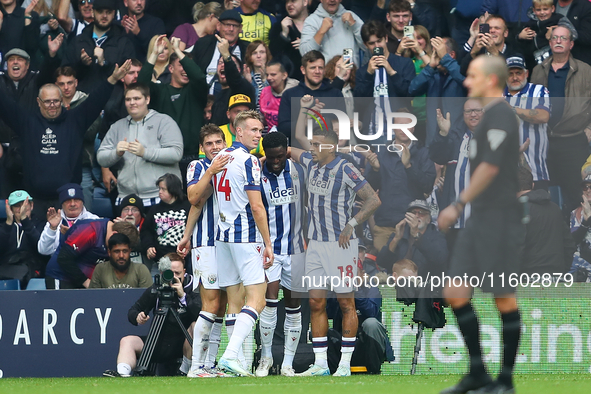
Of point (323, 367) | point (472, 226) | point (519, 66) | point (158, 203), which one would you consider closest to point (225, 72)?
point (158, 203)

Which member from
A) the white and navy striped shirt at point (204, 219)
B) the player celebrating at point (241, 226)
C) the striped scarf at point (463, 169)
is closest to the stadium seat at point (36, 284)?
the white and navy striped shirt at point (204, 219)

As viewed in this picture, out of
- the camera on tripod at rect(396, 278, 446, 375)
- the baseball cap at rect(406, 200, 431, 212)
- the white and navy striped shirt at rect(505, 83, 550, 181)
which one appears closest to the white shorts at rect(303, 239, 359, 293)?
the camera on tripod at rect(396, 278, 446, 375)

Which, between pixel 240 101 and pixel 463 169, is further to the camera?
pixel 240 101

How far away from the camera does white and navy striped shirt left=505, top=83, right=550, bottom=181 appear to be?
952 centimetres

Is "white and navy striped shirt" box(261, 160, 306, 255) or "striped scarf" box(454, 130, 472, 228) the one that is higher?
"striped scarf" box(454, 130, 472, 228)

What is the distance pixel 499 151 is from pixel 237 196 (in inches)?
115

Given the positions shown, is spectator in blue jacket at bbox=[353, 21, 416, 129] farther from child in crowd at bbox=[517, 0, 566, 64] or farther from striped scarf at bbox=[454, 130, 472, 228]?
child in crowd at bbox=[517, 0, 566, 64]

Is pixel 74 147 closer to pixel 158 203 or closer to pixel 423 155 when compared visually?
pixel 158 203

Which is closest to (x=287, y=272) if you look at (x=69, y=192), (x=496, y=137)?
(x=69, y=192)

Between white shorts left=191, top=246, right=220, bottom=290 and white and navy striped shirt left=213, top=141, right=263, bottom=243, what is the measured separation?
1.41ft

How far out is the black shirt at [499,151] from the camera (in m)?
5.38

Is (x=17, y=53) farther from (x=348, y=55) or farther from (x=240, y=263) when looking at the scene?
(x=240, y=263)

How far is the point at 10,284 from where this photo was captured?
9.87 m

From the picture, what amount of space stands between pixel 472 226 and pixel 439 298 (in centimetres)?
313
